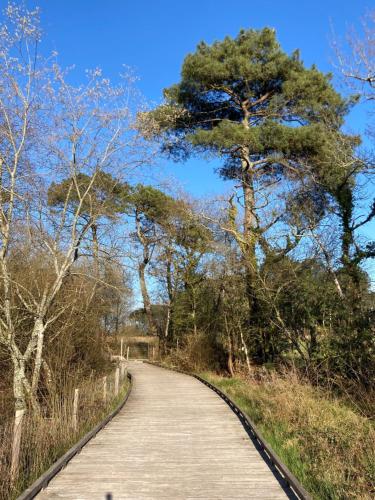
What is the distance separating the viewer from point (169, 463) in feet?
23.6

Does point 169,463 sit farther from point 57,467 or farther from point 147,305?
point 147,305

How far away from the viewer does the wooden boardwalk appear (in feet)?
18.9

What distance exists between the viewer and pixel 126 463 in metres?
7.16

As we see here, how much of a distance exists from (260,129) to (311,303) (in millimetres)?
6993

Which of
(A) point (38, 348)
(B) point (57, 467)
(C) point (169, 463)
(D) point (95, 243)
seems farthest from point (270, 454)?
(D) point (95, 243)

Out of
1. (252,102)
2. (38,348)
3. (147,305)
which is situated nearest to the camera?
(38,348)

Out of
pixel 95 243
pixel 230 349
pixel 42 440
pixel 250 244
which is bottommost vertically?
pixel 42 440

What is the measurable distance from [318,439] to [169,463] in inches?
87.0

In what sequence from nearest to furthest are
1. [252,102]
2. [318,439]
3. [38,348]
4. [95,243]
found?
[318,439] < [38,348] < [95,243] < [252,102]

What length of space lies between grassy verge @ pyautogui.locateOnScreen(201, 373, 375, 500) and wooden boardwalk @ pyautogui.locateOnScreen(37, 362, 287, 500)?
43cm

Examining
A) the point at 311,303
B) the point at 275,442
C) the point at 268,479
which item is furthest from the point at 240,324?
the point at 268,479

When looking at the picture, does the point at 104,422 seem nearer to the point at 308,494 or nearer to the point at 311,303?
the point at 308,494

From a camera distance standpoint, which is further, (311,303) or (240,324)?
(240,324)

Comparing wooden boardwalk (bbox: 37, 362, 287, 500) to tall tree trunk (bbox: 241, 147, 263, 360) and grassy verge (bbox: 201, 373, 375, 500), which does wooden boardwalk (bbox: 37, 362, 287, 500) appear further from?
tall tree trunk (bbox: 241, 147, 263, 360)
